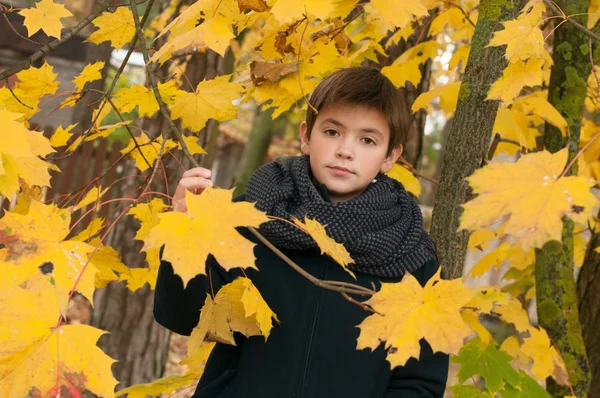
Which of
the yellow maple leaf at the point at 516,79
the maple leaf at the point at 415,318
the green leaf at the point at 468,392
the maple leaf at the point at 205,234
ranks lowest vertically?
the green leaf at the point at 468,392

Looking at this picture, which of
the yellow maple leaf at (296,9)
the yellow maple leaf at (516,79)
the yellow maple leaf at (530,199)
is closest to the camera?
the yellow maple leaf at (530,199)

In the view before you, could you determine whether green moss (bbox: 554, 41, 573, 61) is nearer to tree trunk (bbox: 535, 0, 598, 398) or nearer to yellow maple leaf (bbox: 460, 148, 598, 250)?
tree trunk (bbox: 535, 0, 598, 398)

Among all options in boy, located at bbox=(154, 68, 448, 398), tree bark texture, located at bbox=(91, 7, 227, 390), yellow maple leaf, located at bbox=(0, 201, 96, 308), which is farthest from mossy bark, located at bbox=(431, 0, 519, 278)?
tree bark texture, located at bbox=(91, 7, 227, 390)

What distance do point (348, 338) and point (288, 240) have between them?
0.31m

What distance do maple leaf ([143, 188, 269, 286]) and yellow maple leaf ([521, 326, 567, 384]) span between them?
1.64m

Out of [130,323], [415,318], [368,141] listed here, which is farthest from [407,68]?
[130,323]

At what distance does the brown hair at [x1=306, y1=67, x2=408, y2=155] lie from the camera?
6.76 feet

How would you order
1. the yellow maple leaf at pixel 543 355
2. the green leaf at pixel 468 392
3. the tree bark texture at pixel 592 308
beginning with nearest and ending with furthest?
the green leaf at pixel 468 392
the yellow maple leaf at pixel 543 355
the tree bark texture at pixel 592 308

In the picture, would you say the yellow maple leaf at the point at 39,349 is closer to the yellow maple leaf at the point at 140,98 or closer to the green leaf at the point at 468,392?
the yellow maple leaf at the point at 140,98

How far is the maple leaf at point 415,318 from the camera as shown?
143 cm

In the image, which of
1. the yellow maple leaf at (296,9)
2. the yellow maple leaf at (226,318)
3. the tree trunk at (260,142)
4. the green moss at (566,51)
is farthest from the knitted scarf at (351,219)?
the tree trunk at (260,142)

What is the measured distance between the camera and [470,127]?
92.0 inches

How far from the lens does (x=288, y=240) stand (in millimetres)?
1953

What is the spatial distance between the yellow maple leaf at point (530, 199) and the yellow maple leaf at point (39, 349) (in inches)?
28.3
